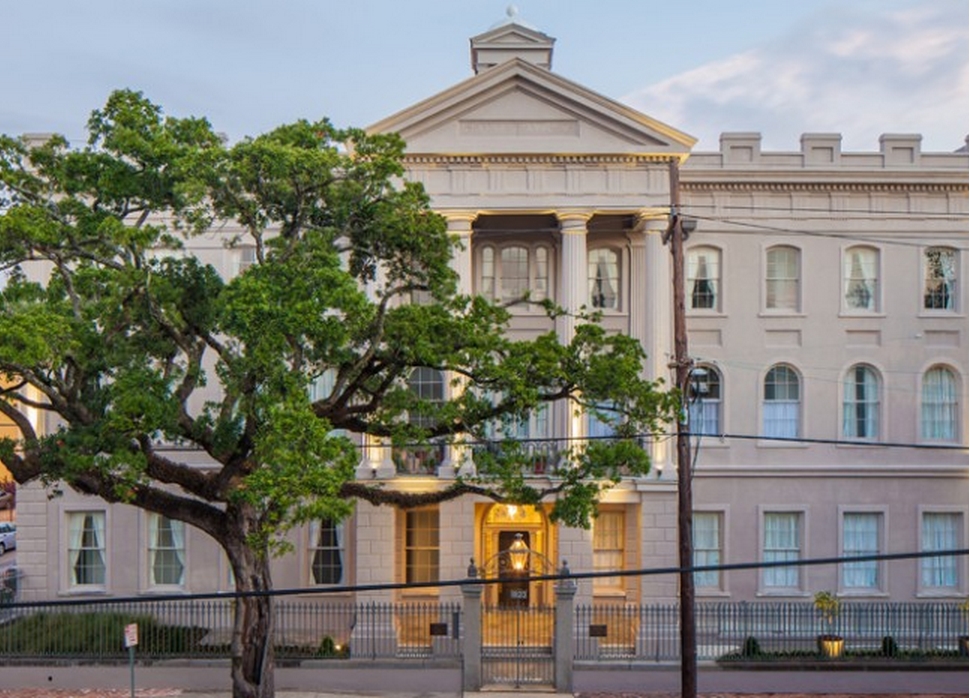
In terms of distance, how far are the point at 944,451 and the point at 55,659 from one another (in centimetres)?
2298

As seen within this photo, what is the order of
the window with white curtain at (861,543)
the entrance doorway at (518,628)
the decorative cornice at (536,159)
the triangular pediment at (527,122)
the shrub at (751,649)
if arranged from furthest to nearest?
the window with white curtain at (861,543)
the decorative cornice at (536,159)
the triangular pediment at (527,122)
the shrub at (751,649)
the entrance doorway at (518,628)

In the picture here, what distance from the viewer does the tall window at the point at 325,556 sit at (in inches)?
1111

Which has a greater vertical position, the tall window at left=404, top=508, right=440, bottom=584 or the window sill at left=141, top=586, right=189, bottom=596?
the tall window at left=404, top=508, right=440, bottom=584

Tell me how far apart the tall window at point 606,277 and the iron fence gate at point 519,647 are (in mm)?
9011

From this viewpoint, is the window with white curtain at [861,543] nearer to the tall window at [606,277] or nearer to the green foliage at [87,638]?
the tall window at [606,277]

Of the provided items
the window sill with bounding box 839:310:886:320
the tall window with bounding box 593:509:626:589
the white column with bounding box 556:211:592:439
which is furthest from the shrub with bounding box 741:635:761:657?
the window sill with bounding box 839:310:886:320

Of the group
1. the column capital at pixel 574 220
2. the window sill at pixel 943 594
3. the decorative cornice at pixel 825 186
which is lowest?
the window sill at pixel 943 594

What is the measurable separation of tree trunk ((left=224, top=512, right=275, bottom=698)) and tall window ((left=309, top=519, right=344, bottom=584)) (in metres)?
8.84

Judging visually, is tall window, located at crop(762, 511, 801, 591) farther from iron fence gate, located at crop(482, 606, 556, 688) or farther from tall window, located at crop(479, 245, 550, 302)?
tall window, located at crop(479, 245, 550, 302)

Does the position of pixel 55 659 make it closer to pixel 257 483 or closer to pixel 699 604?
pixel 257 483

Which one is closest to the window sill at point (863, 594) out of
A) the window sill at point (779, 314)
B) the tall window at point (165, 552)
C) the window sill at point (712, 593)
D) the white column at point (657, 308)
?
the window sill at point (712, 593)

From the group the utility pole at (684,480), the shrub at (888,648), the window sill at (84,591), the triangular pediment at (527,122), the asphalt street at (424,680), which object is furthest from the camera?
the window sill at (84,591)

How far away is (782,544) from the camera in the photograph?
1125 inches

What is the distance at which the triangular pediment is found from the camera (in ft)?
86.4
